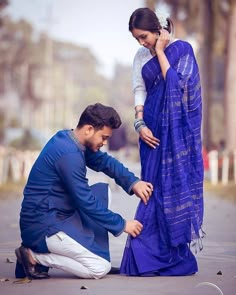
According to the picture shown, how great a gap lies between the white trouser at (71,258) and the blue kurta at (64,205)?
4 cm

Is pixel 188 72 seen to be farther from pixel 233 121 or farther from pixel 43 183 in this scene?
pixel 233 121

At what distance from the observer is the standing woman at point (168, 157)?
8375 mm

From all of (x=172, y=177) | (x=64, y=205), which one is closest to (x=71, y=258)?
(x=64, y=205)

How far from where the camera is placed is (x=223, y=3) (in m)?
41.4

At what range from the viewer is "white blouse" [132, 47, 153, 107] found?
871cm

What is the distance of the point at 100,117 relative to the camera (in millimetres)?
8125

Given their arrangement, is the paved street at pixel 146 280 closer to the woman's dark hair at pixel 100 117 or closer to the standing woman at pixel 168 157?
the standing woman at pixel 168 157

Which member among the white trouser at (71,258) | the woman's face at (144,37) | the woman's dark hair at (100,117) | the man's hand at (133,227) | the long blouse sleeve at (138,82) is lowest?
the white trouser at (71,258)

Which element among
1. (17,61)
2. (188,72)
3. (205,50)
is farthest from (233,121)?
(17,61)

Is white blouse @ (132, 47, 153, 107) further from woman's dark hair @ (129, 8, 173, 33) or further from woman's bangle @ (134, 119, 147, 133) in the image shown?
woman's dark hair @ (129, 8, 173, 33)

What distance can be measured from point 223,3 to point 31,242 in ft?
112

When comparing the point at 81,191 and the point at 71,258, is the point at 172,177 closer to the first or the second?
the point at 81,191

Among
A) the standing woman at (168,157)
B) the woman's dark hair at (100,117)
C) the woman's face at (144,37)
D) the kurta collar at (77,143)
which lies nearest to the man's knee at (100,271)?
the standing woman at (168,157)

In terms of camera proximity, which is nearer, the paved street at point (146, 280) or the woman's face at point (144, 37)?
the paved street at point (146, 280)
